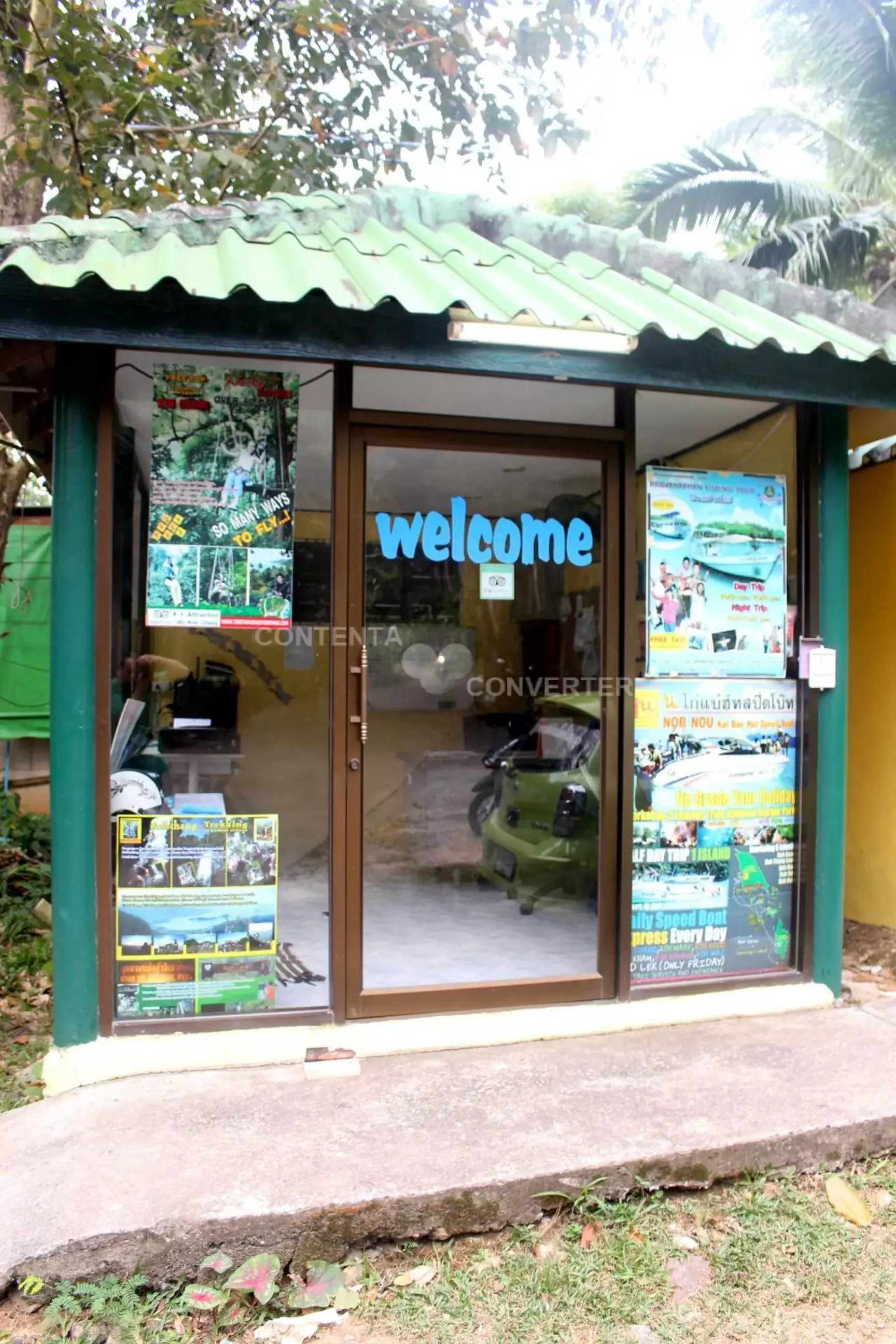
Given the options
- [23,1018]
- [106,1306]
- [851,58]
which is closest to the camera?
[106,1306]

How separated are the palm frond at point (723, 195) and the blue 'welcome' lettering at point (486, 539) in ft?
32.3

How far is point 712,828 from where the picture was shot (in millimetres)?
4094

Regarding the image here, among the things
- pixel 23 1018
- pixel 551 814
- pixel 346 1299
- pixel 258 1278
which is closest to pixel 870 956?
pixel 551 814

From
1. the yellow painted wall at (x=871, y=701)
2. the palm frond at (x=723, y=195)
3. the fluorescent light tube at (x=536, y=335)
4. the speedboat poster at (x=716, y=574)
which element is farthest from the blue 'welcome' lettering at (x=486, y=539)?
the palm frond at (x=723, y=195)

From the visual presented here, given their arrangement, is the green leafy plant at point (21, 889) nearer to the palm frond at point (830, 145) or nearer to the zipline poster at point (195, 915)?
the zipline poster at point (195, 915)

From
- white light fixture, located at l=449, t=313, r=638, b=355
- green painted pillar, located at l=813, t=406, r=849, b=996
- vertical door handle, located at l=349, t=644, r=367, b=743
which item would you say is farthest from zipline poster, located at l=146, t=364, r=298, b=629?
green painted pillar, located at l=813, t=406, r=849, b=996

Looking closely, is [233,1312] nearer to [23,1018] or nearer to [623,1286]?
[623,1286]

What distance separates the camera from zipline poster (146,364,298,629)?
3.53 meters

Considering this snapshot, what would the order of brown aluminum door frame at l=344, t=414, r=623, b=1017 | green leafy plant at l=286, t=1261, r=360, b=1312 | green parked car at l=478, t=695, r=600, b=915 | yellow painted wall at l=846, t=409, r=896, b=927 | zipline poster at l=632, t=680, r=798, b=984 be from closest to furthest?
green leafy plant at l=286, t=1261, r=360, b=1312, brown aluminum door frame at l=344, t=414, r=623, b=1017, zipline poster at l=632, t=680, r=798, b=984, green parked car at l=478, t=695, r=600, b=915, yellow painted wall at l=846, t=409, r=896, b=927

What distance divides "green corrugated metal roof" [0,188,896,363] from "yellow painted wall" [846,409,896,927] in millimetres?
1157

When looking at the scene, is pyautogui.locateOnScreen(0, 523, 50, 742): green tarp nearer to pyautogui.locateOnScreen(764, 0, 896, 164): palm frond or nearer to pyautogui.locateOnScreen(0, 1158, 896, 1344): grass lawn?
pyautogui.locateOnScreen(0, 1158, 896, 1344): grass lawn

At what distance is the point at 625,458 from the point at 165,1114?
124 inches

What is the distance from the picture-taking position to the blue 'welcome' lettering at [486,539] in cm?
385

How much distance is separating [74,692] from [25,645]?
486 cm
